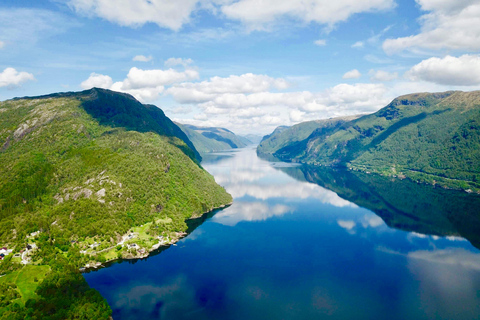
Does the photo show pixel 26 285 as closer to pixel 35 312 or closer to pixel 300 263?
pixel 35 312

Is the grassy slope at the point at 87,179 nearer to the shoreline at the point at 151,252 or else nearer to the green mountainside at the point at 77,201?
the green mountainside at the point at 77,201

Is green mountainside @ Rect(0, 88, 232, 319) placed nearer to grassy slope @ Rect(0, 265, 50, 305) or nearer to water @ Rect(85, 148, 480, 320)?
grassy slope @ Rect(0, 265, 50, 305)

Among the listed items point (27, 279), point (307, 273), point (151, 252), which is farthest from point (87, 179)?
point (307, 273)

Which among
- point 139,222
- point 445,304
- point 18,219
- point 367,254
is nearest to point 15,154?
point 18,219

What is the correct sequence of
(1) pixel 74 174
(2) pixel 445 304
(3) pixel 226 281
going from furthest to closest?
1. (1) pixel 74 174
2. (3) pixel 226 281
3. (2) pixel 445 304

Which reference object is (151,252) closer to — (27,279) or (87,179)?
(27,279)

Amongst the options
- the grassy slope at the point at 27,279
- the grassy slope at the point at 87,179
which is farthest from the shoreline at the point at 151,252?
the grassy slope at the point at 27,279
